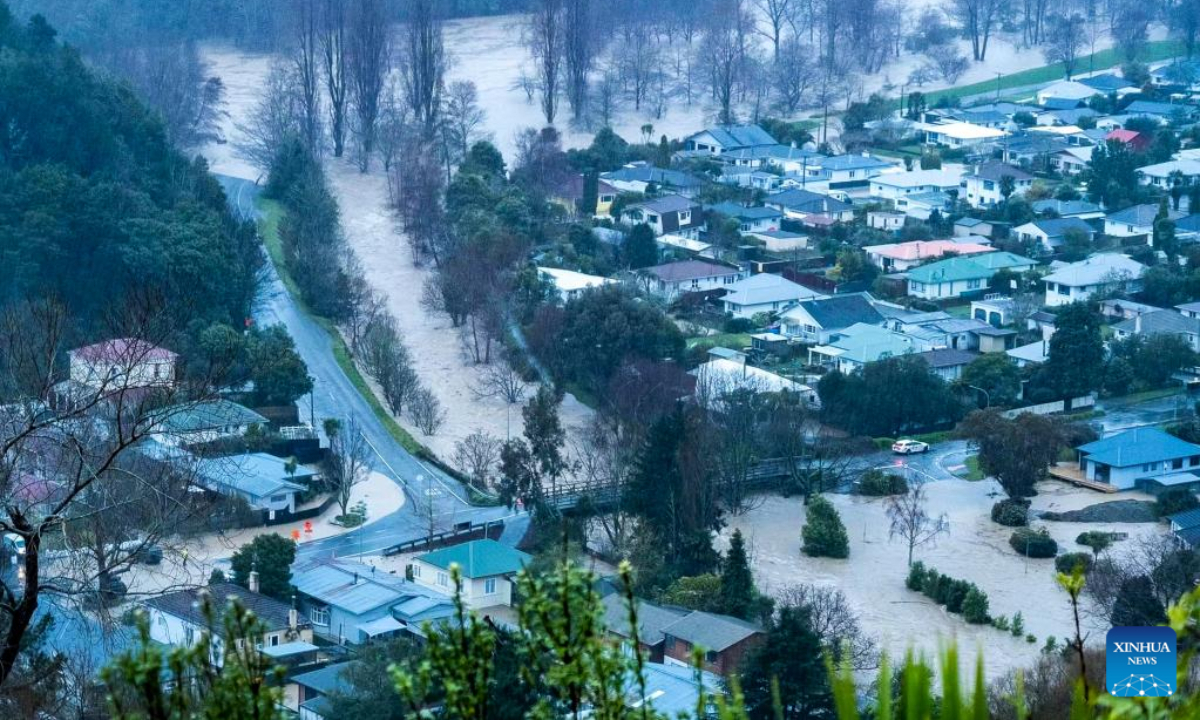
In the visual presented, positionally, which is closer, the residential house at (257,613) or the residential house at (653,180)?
the residential house at (257,613)

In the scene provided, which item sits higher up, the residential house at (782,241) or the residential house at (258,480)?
the residential house at (782,241)

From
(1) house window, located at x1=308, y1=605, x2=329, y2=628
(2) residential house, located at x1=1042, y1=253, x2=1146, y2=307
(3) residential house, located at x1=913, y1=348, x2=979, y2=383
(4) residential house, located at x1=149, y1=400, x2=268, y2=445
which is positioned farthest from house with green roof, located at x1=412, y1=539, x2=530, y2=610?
(2) residential house, located at x1=1042, y1=253, x2=1146, y2=307

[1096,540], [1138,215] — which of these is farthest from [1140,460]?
[1138,215]

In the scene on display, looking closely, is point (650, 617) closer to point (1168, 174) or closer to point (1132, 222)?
point (1132, 222)

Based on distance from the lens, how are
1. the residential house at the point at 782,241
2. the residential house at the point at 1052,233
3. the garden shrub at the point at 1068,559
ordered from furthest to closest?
the residential house at the point at 782,241
the residential house at the point at 1052,233
the garden shrub at the point at 1068,559

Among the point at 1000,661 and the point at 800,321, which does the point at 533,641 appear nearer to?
the point at 1000,661

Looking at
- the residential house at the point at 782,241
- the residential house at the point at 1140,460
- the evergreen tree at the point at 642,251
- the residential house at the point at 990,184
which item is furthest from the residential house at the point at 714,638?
Result: the residential house at the point at 990,184

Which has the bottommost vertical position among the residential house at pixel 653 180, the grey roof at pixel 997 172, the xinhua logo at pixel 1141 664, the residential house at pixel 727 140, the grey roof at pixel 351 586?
the grey roof at pixel 351 586

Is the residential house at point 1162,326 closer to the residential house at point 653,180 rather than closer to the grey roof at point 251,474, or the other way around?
the residential house at point 653,180
